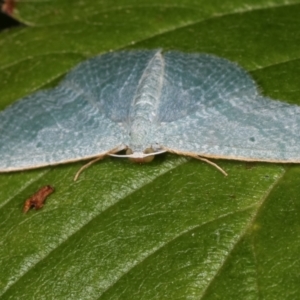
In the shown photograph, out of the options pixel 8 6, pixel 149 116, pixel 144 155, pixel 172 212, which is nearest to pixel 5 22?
pixel 8 6

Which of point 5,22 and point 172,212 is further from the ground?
point 5,22

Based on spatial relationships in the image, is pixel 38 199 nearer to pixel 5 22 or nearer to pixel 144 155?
pixel 144 155

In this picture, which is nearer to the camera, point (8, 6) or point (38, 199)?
point (38, 199)

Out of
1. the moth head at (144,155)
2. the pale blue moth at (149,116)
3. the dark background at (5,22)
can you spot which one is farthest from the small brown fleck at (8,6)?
the moth head at (144,155)

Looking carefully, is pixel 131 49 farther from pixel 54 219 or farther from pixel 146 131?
pixel 54 219

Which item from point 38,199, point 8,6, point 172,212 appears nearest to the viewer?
point 172,212

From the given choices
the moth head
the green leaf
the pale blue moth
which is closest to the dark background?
the green leaf

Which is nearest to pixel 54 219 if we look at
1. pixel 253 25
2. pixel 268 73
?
pixel 268 73

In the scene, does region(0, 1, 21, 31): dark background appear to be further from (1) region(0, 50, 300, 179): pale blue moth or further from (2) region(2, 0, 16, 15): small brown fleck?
(1) region(0, 50, 300, 179): pale blue moth
